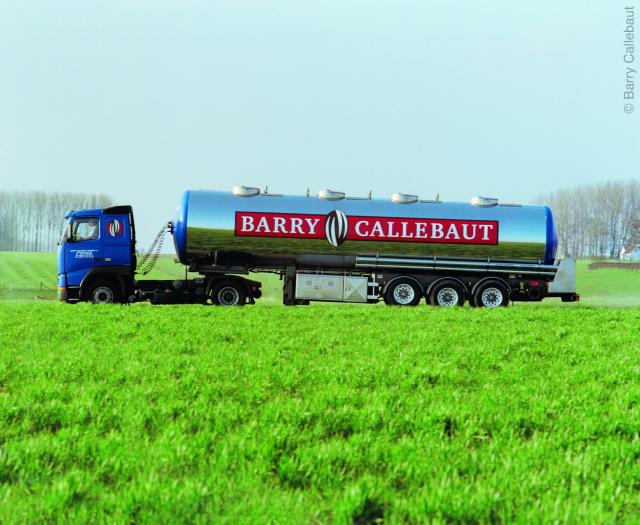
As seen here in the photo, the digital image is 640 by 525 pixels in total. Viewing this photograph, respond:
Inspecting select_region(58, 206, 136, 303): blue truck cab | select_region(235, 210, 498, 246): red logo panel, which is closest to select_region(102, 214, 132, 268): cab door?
select_region(58, 206, 136, 303): blue truck cab

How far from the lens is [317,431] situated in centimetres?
570

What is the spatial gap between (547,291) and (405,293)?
5303 millimetres

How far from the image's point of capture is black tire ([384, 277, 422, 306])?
860 inches

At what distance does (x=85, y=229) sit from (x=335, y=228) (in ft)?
27.4

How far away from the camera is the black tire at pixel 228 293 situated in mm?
21500

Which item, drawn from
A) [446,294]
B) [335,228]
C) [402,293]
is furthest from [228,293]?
[446,294]

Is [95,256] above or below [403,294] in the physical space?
above

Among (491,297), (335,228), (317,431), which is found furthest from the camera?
(491,297)

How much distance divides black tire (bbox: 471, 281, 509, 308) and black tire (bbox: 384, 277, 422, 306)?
2.16 m

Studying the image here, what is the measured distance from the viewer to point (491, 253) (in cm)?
2202

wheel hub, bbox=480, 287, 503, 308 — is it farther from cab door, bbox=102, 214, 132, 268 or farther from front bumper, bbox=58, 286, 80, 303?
front bumper, bbox=58, 286, 80, 303

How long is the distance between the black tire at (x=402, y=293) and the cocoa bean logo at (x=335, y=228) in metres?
2.48

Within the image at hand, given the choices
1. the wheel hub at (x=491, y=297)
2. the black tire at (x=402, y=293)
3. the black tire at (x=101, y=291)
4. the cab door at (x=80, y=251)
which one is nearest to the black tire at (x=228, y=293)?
the black tire at (x=101, y=291)

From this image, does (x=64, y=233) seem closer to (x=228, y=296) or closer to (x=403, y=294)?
(x=228, y=296)
